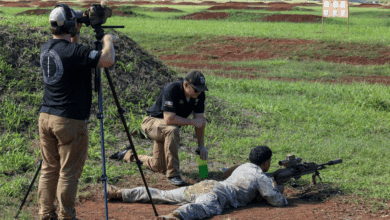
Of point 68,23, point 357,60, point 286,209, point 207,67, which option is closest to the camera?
point 68,23

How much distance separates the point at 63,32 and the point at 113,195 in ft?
6.29

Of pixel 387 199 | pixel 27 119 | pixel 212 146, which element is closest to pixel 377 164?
pixel 387 199

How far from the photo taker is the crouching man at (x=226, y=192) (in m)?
4.41

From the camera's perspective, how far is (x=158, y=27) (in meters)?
25.8

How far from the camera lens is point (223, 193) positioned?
14.7 feet

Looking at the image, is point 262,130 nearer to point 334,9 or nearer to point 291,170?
point 291,170

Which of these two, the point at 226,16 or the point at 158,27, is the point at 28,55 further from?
the point at 226,16

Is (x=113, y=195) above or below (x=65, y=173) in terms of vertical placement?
below

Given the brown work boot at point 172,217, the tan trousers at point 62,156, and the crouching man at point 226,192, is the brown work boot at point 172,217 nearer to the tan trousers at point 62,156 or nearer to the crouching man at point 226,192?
the crouching man at point 226,192

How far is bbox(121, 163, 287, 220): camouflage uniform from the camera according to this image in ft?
14.5

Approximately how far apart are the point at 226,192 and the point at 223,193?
0.16ft

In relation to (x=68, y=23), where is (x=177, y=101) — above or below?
below

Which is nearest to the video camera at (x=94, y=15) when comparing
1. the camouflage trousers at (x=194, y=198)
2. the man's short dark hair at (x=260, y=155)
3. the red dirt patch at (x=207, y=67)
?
the camouflage trousers at (x=194, y=198)

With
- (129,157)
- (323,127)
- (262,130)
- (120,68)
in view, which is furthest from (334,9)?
(129,157)
